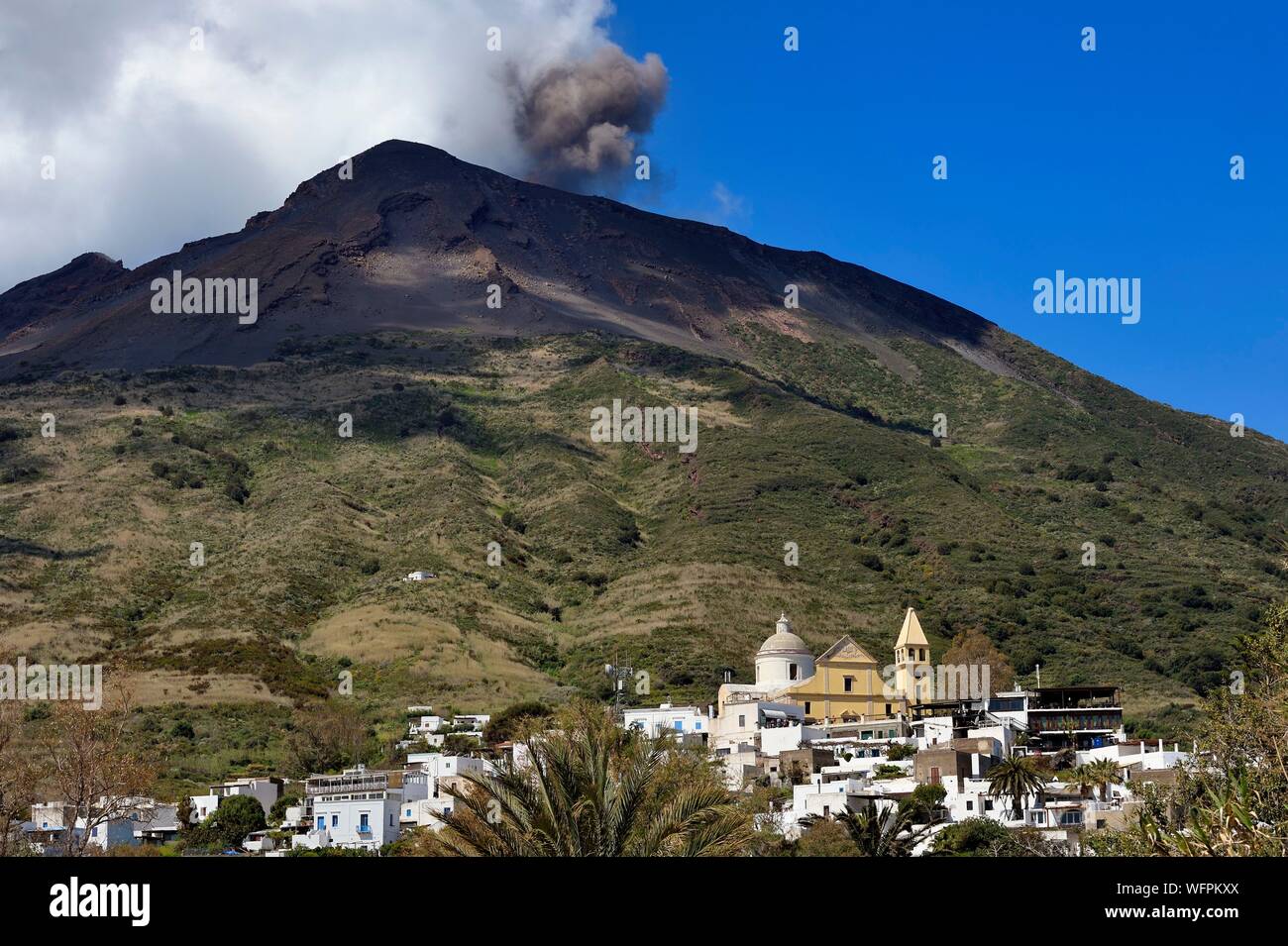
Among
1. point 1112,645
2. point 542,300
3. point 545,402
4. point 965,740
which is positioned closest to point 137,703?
point 965,740

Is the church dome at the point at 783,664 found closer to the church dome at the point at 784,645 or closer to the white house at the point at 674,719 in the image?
the church dome at the point at 784,645

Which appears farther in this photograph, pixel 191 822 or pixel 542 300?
pixel 542 300

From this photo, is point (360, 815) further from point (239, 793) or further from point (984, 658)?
point (984, 658)

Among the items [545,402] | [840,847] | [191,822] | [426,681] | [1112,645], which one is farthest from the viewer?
[545,402]

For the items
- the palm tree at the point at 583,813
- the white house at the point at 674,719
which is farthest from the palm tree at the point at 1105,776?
the palm tree at the point at 583,813

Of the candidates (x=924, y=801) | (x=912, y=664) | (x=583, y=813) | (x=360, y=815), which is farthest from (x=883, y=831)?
(x=912, y=664)
